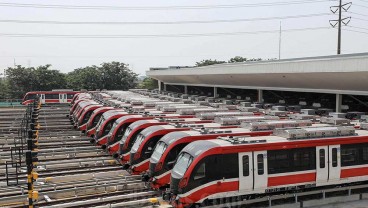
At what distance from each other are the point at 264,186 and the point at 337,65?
41.7ft

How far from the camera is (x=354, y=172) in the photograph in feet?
53.6

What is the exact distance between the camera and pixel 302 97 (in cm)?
3453

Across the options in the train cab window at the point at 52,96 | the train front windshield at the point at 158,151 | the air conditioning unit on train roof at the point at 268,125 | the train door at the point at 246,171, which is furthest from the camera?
the train cab window at the point at 52,96

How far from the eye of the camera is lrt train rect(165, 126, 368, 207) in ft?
45.5

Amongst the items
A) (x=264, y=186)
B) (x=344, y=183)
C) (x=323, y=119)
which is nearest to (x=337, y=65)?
(x=323, y=119)

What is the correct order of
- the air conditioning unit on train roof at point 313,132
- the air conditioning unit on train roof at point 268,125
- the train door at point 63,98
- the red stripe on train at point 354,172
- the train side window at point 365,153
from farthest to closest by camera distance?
the train door at point 63,98 → the air conditioning unit on train roof at point 268,125 → the train side window at point 365,153 → the red stripe on train at point 354,172 → the air conditioning unit on train roof at point 313,132

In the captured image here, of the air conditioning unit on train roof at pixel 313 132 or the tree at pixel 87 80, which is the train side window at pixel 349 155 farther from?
the tree at pixel 87 80

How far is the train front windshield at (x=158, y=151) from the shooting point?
16703mm

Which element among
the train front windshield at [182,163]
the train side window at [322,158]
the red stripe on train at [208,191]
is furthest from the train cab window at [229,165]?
the train side window at [322,158]

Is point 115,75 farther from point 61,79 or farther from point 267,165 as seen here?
point 267,165

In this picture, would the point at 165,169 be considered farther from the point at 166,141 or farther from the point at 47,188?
the point at 47,188

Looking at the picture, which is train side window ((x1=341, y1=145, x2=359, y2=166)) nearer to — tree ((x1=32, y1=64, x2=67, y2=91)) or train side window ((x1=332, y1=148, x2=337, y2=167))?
train side window ((x1=332, y1=148, x2=337, y2=167))

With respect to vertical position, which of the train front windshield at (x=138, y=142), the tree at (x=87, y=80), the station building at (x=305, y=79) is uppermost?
the tree at (x=87, y=80)

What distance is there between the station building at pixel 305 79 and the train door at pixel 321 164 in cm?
864
